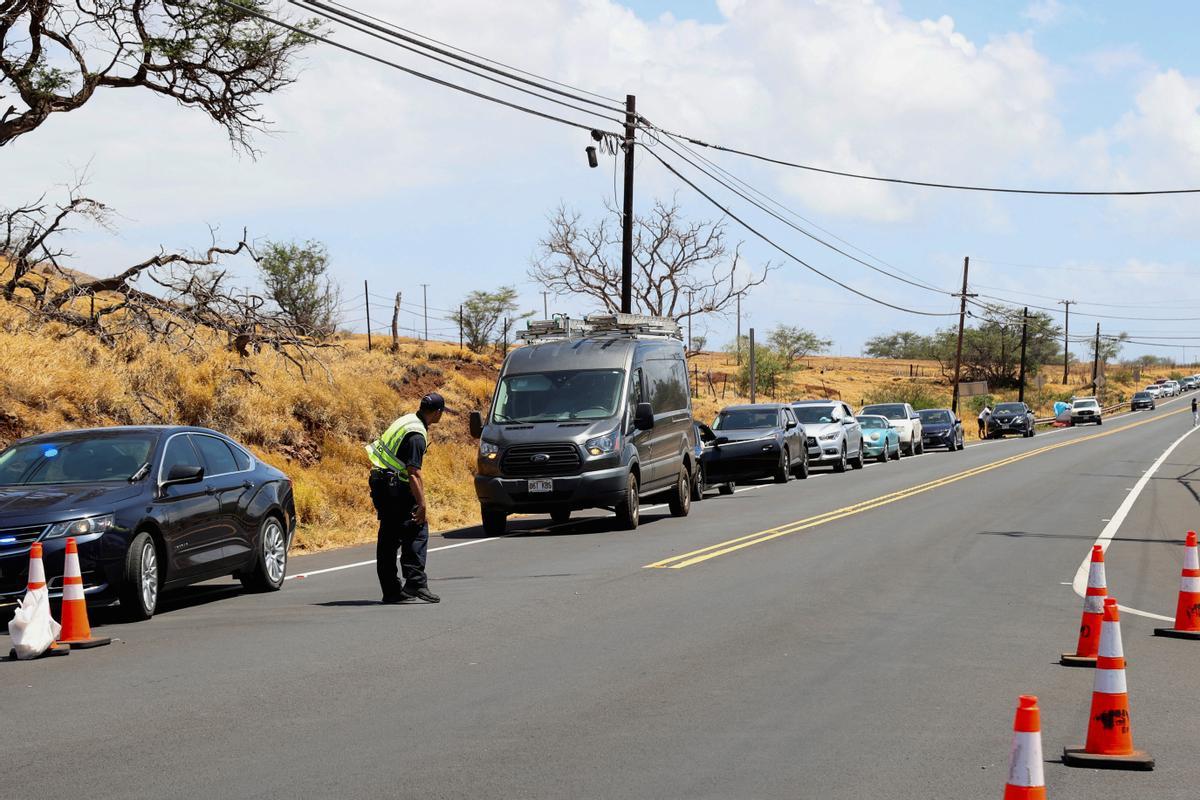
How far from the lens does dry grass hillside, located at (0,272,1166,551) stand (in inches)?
789

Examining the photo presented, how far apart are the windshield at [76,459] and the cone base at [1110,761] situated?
26.8 feet

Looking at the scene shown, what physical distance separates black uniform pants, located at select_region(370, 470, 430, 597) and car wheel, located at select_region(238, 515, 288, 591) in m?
1.62

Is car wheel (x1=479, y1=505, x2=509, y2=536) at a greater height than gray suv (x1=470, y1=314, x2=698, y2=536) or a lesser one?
lesser

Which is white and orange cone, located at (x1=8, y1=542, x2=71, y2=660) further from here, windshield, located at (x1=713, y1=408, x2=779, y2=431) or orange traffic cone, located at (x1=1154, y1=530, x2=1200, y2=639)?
windshield, located at (x1=713, y1=408, x2=779, y2=431)

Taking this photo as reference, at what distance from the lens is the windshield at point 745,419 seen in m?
30.9

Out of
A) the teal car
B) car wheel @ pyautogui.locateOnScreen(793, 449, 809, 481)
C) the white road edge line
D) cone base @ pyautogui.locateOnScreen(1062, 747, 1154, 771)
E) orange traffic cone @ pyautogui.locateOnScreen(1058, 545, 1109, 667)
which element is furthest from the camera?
the teal car

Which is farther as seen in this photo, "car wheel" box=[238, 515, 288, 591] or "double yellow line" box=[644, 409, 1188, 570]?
"double yellow line" box=[644, 409, 1188, 570]

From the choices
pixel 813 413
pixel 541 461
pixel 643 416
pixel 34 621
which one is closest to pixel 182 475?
pixel 34 621

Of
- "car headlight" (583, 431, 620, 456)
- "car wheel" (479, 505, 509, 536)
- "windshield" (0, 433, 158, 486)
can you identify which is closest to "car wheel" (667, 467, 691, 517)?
"car headlight" (583, 431, 620, 456)

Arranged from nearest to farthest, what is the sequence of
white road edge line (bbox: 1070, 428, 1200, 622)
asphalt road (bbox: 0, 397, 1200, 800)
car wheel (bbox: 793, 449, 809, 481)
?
asphalt road (bbox: 0, 397, 1200, 800) → white road edge line (bbox: 1070, 428, 1200, 622) → car wheel (bbox: 793, 449, 809, 481)

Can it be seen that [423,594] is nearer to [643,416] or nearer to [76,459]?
[76,459]

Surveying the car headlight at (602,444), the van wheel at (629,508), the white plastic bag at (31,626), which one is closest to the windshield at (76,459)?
the white plastic bag at (31,626)

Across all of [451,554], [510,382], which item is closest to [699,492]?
[510,382]

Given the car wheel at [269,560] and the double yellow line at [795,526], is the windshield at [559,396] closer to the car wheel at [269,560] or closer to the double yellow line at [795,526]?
the double yellow line at [795,526]
